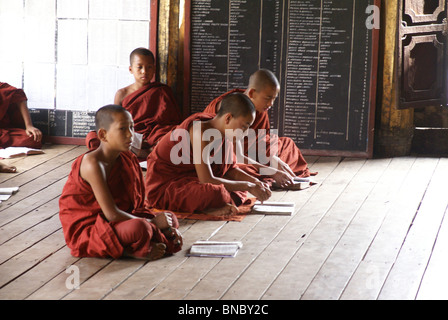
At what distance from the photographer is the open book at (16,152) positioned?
7371 mm

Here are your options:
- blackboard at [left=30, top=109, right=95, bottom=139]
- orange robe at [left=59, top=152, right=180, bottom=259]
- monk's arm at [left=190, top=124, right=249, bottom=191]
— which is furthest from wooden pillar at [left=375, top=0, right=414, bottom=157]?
orange robe at [left=59, top=152, right=180, bottom=259]

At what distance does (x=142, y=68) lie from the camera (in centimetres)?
757

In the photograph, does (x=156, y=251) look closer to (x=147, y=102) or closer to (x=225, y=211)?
(x=225, y=211)

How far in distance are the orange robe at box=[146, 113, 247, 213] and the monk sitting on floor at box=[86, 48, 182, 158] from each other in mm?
1852

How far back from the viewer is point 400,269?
14.0 ft

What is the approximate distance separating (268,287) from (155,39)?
457cm

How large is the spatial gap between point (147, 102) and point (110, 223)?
11.2 feet

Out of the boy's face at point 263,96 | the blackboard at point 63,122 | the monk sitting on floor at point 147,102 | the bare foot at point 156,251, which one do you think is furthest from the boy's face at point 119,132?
the blackboard at point 63,122

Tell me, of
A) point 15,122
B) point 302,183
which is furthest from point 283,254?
point 15,122

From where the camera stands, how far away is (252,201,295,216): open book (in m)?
5.52

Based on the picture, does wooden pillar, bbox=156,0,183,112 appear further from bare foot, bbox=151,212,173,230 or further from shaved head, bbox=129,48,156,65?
bare foot, bbox=151,212,173,230

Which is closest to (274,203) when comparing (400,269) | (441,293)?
(400,269)

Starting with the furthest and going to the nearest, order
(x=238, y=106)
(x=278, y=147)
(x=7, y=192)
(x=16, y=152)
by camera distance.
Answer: (x=16, y=152) → (x=278, y=147) → (x=7, y=192) → (x=238, y=106)

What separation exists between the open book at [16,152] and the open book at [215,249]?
135 inches
